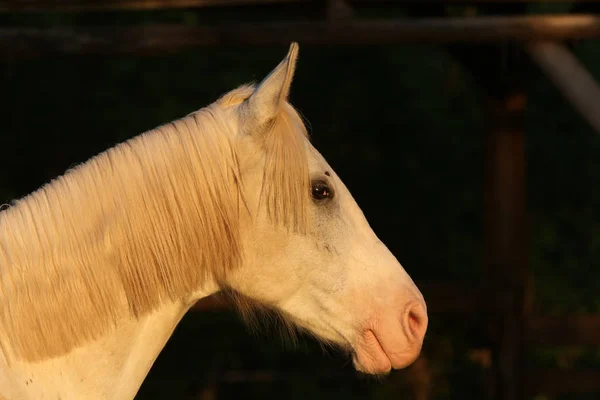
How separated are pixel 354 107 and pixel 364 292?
17.7ft

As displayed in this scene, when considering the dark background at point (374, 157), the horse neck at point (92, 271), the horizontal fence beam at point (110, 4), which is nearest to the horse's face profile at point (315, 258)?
the horse neck at point (92, 271)

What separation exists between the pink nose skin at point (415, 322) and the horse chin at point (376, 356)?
35 millimetres

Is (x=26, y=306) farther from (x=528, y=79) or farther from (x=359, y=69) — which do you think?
(x=359, y=69)

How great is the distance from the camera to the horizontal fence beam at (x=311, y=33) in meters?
4.46

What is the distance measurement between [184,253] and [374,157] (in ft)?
18.2

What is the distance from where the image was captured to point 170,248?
2180 mm

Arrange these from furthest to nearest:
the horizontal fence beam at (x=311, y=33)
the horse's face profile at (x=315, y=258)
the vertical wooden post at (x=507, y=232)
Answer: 1. the vertical wooden post at (x=507, y=232)
2. the horizontal fence beam at (x=311, y=33)
3. the horse's face profile at (x=315, y=258)

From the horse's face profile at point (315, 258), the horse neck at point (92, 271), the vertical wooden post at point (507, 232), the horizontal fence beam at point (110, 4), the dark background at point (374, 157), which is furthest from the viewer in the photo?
the dark background at point (374, 157)

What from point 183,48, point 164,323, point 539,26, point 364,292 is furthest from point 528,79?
point 164,323

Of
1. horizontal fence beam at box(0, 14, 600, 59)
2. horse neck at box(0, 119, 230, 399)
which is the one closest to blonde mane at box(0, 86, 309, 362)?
horse neck at box(0, 119, 230, 399)

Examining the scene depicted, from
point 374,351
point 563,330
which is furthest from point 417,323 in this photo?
point 563,330

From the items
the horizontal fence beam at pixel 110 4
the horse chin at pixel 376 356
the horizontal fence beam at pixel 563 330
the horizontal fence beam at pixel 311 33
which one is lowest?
the horizontal fence beam at pixel 563 330

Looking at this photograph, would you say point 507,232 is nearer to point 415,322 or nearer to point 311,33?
point 311,33

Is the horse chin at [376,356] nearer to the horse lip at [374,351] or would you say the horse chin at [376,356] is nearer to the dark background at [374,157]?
the horse lip at [374,351]
